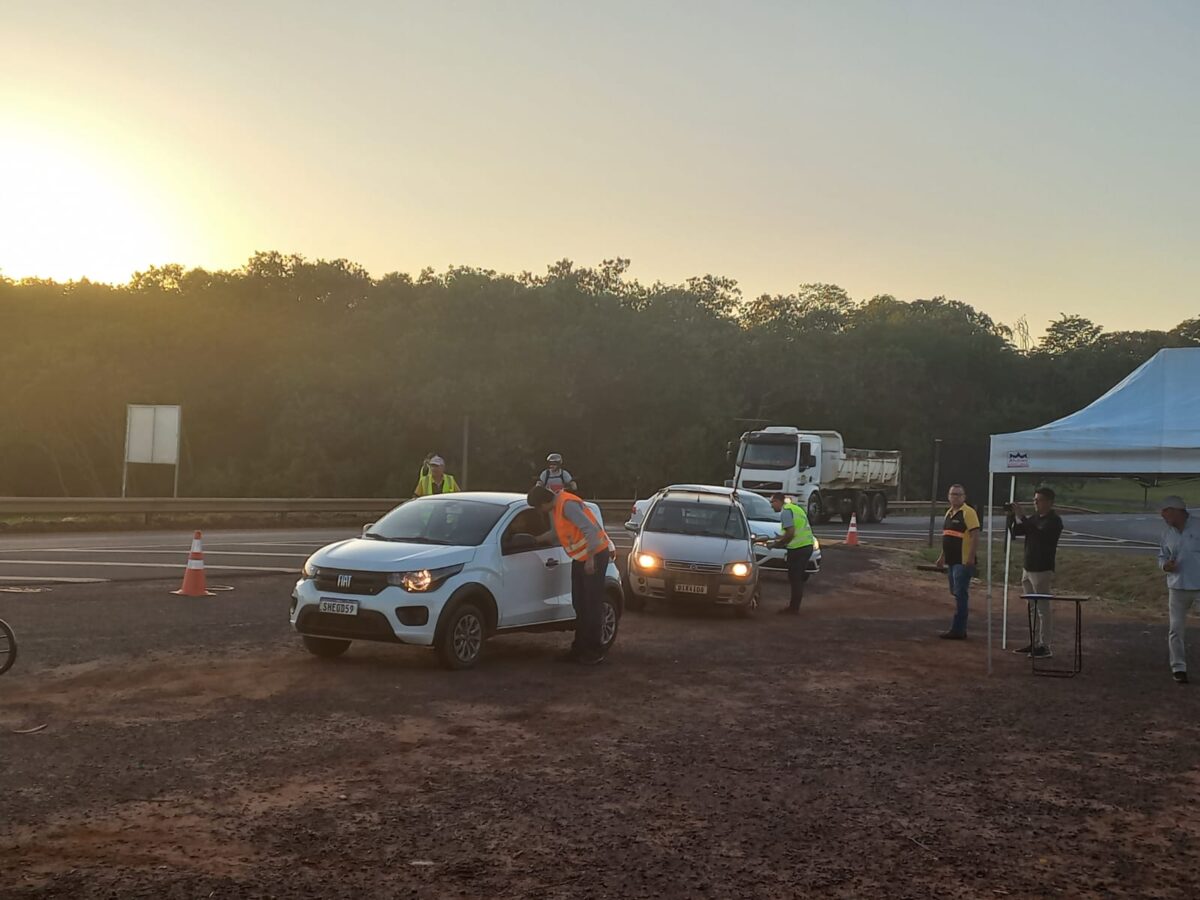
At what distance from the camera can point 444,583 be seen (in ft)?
35.3

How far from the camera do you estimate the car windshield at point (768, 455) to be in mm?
38062

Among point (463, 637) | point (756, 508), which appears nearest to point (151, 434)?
point (756, 508)

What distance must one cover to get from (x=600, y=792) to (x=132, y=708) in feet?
→ 12.7

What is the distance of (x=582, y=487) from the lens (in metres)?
50.1

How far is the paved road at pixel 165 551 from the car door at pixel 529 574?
7.33 metres

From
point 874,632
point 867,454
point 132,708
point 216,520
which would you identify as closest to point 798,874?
point 132,708

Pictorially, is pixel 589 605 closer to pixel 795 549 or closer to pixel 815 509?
pixel 795 549

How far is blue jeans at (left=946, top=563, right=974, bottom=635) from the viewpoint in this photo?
14.6 meters

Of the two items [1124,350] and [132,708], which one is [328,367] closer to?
[132,708]

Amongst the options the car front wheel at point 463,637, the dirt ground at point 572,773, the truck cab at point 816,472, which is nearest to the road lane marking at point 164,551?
the dirt ground at point 572,773

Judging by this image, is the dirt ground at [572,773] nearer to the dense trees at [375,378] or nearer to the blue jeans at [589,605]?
the blue jeans at [589,605]

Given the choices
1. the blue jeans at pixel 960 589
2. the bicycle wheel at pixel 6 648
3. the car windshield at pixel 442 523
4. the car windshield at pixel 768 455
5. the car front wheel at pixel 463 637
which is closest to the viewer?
the bicycle wheel at pixel 6 648

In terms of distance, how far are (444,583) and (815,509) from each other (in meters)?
30.2

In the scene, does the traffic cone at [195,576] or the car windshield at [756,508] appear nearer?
the traffic cone at [195,576]
